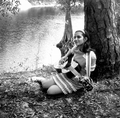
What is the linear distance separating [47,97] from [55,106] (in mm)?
345

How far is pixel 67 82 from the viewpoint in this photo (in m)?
4.04

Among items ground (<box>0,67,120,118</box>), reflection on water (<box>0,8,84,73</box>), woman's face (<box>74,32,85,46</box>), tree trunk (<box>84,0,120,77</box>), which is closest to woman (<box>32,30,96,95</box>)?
woman's face (<box>74,32,85,46</box>)

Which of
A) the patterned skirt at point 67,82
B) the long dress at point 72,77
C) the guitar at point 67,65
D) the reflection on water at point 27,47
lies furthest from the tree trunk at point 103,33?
the reflection on water at point 27,47

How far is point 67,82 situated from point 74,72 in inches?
10.0

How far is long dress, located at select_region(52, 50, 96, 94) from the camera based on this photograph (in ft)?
13.0

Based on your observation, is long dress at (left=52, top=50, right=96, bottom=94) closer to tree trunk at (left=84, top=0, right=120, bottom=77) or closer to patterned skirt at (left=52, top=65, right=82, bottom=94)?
patterned skirt at (left=52, top=65, right=82, bottom=94)

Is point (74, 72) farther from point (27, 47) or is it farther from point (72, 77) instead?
point (27, 47)

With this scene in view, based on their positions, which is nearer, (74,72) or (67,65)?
(74,72)

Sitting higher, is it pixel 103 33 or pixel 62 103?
pixel 103 33

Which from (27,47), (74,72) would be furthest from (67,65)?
(27,47)

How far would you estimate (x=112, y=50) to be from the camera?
4.50 m

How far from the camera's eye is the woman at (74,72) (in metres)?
3.96

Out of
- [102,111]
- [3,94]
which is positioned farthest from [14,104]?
[102,111]

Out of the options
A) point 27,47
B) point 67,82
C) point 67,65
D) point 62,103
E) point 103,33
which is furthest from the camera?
point 27,47
